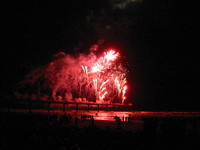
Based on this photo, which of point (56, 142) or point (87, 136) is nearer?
point (56, 142)

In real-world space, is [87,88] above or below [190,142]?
above

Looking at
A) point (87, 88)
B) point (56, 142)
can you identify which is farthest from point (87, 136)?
point (87, 88)

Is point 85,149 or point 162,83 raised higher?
point 162,83

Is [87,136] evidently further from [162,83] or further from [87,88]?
[162,83]

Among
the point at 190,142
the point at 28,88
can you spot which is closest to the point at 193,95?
the point at 28,88

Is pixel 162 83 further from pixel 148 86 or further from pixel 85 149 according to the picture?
pixel 85 149

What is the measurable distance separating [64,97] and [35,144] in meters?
39.9

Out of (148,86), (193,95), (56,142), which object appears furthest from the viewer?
(148,86)

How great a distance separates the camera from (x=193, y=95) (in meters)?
72.1

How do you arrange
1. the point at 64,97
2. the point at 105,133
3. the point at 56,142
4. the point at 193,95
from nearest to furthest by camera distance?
the point at 56,142 → the point at 105,133 → the point at 64,97 → the point at 193,95

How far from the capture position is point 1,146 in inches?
276

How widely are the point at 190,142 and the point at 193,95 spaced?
2677 inches

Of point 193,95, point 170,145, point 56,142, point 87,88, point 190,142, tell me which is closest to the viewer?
point 56,142

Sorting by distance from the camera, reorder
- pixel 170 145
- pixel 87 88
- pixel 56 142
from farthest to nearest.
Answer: pixel 87 88 → pixel 170 145 → pixel 56 142
